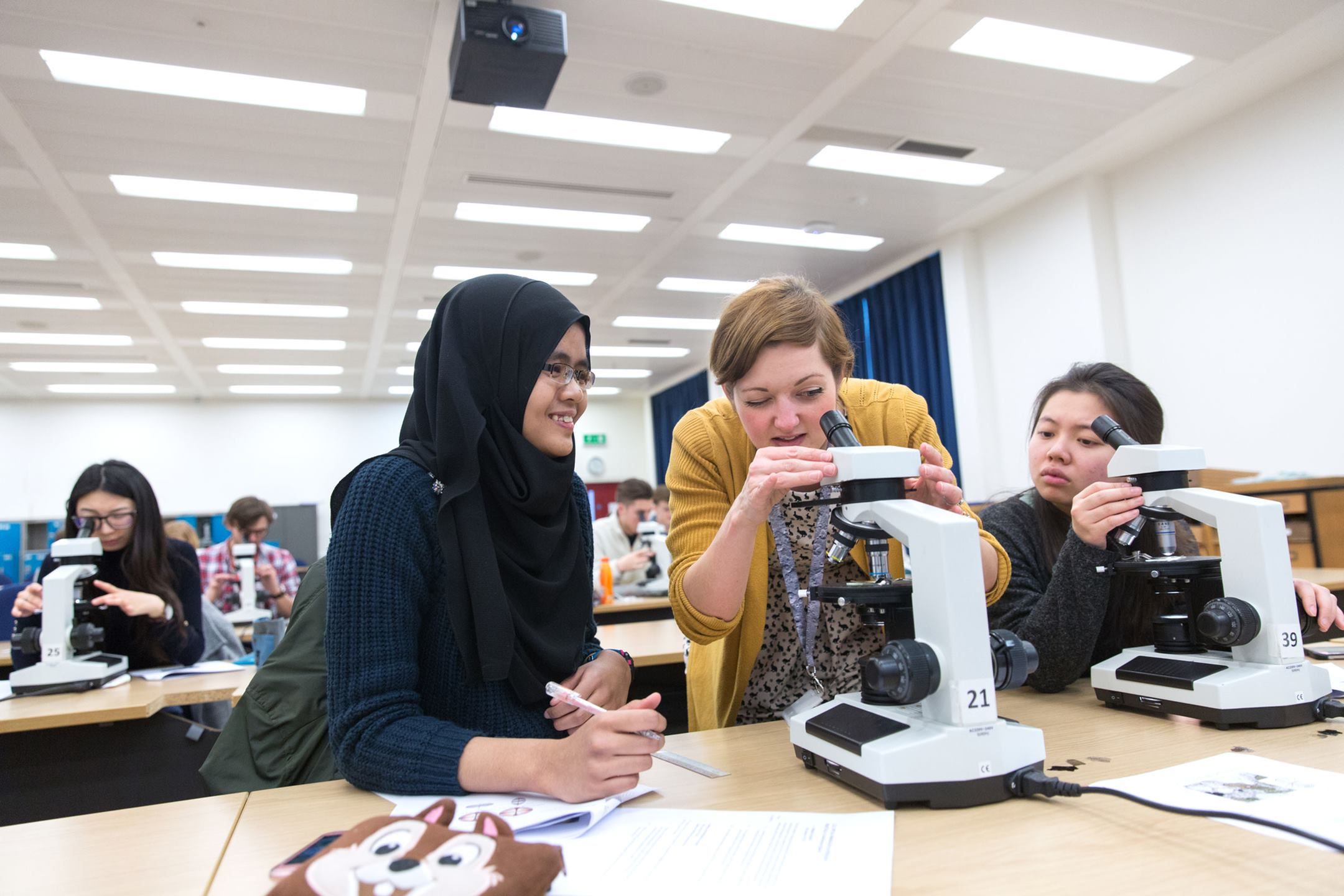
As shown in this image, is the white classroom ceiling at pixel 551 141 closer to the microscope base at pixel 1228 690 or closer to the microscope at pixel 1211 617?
the microscope at pixel 1211 617

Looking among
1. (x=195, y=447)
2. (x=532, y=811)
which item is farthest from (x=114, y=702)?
(x=195, y=447)

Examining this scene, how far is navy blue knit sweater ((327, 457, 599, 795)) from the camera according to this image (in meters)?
0.98

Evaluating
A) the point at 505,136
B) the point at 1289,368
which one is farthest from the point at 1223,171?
the point at 505,136

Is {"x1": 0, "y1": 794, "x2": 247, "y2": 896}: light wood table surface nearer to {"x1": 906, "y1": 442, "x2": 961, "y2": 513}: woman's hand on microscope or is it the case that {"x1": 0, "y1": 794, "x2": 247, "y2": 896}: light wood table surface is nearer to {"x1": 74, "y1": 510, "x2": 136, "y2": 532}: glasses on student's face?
{"x1": 906, "y1": 442, "x2": 961, "y2": 513}: woman's hand on microscope

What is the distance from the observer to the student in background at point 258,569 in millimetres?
4656

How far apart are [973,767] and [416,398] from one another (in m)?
0.89

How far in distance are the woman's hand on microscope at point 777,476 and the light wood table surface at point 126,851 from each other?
0.67 meters

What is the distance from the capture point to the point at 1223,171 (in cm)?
485

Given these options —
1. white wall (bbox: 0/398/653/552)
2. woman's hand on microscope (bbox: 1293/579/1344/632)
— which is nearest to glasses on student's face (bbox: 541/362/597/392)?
woman's hand on microscope (bbox: 1293/579/1344/632)

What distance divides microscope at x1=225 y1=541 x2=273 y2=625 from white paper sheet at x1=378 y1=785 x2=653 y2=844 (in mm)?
3766

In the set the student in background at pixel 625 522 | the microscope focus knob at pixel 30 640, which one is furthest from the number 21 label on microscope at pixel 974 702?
the student in background at pixel 625 522

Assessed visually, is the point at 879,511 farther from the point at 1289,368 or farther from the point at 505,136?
the point at 1289,368

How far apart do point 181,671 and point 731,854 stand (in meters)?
2.52

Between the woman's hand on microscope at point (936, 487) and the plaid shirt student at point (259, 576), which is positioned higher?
the woman's hand on microscope at point (936, 487)
